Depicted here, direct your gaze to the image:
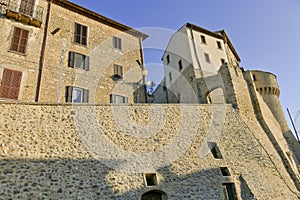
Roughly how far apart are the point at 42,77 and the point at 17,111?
147 inches

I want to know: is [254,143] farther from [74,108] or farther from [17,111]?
[17,111]

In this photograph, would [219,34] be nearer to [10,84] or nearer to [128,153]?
[128,153]

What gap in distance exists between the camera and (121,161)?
29.8 feet

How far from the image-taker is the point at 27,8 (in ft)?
41.2

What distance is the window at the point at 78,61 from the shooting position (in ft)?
43.3

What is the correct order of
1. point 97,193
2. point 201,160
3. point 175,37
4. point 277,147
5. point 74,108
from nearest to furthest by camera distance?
point 97,193, point 74,108, point 201,160, point 277,147, point 175,37

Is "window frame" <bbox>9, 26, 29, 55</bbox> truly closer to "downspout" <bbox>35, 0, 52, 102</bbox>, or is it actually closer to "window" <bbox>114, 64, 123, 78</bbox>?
"downspout" <bbox>35, 0, 52, 102</bbox>

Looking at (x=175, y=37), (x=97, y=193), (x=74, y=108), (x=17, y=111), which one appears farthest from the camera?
(x=175, y=37)

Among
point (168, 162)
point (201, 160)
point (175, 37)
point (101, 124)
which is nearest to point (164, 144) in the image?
point (168, 162)

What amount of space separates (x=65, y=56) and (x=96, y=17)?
4439 mm

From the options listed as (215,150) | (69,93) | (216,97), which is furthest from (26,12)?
(216,97)

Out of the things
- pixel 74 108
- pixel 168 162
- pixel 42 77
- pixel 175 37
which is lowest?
pixel 168 162

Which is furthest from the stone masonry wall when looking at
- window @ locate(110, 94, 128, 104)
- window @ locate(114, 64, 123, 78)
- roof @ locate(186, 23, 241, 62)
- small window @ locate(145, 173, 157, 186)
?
roof @ locate(186, 23, 241, 62)

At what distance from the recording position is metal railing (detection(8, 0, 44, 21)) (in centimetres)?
1205
